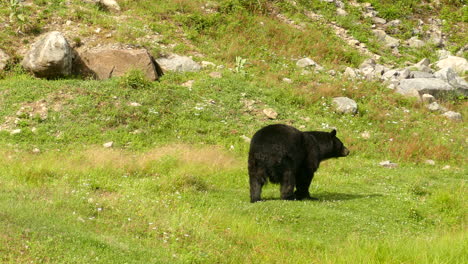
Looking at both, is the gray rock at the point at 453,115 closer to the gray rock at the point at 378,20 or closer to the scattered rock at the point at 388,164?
the scattered rock at the point at 388,164

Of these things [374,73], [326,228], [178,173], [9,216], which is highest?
[9,216]

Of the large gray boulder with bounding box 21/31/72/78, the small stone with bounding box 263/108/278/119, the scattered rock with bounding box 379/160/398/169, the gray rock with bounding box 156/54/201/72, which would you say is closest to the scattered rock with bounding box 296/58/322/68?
the gray rock with bounding box 156/54/201/72

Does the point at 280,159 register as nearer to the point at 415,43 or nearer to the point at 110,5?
the point at 110,5

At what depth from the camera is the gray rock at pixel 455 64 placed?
28828 millimetres

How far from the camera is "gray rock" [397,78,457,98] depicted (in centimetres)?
2455

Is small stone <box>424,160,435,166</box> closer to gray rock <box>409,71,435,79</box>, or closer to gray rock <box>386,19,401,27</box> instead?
gray rock <box>409,71,435,79</box>

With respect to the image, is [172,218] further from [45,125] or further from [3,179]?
[45,125]

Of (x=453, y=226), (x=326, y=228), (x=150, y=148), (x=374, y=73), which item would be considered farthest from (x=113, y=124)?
(x=374, y=73)

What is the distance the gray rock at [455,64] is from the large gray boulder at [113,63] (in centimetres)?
1649

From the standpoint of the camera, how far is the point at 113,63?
20750mm

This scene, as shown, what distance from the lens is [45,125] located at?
1664cm

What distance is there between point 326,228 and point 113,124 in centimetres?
943

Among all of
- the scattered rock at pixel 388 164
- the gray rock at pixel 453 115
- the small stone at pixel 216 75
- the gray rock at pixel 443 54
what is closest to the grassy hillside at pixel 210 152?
the small stone at pixel 216 75

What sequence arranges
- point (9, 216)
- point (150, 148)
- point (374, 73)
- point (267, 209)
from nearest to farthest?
point (9, 216)
point (267, 209)
point (150, 148)
point (374, 73)
